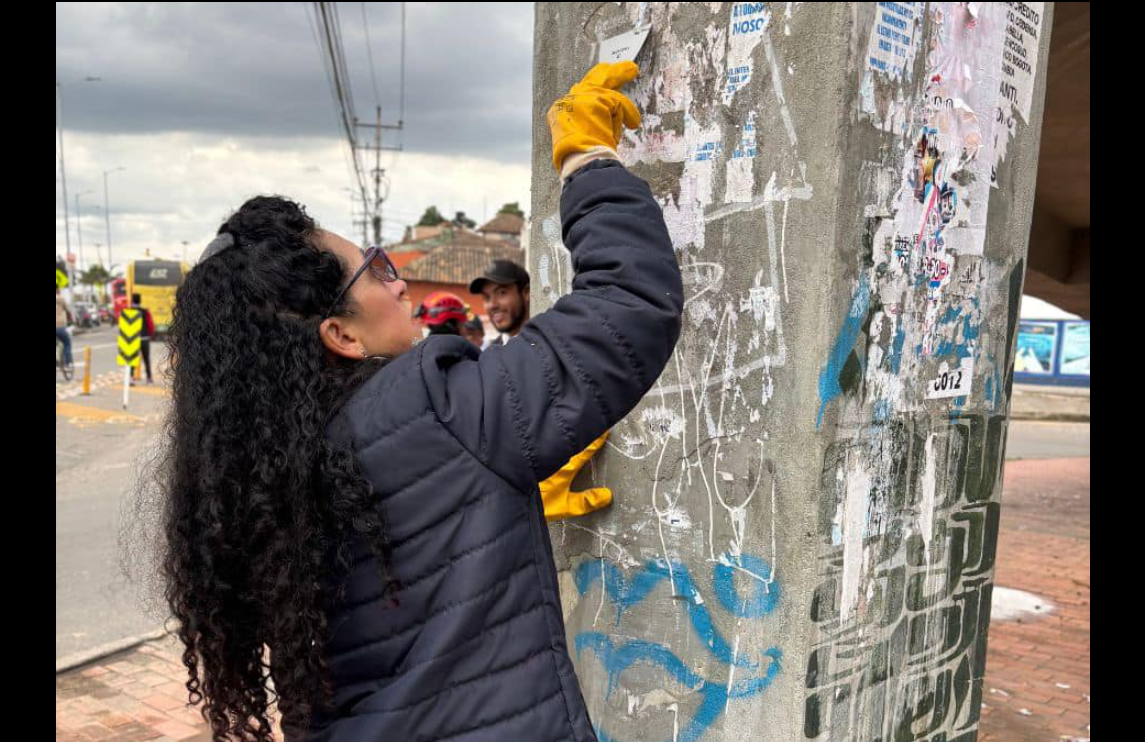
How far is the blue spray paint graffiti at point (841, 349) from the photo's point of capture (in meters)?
1.97

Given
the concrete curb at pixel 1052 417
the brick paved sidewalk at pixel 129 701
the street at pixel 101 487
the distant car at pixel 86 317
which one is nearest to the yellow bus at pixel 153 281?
the street at pixel 101 487

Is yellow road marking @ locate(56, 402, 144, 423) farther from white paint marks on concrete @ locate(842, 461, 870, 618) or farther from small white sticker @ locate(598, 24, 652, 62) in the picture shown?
white paint marks on concrete @ locate(842, 461, 870, 618)

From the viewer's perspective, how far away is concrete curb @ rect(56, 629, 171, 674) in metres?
4.68

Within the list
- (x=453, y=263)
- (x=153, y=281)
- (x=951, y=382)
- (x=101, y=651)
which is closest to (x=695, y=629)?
(x=951, y=382)

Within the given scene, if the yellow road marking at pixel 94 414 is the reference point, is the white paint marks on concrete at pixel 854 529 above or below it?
above

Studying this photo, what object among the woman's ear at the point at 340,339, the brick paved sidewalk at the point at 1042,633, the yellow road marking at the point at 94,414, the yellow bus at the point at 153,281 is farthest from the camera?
the yellow bus at the point at 153,281

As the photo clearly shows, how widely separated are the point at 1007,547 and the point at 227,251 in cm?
723

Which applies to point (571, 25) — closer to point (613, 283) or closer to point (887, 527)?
point (613, 283)

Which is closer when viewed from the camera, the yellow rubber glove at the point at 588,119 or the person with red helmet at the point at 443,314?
the yellow rubber glove at the point at 588,119

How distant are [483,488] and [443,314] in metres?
5.51

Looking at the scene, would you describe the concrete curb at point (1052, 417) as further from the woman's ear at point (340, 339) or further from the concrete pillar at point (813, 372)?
the woman's ear at point (340, 339)

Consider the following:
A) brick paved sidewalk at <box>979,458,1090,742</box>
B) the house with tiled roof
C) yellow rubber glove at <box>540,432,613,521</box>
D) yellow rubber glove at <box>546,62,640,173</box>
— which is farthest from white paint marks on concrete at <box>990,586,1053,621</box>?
the house with tiled roof

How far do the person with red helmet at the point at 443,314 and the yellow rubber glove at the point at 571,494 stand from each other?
4271 mm
